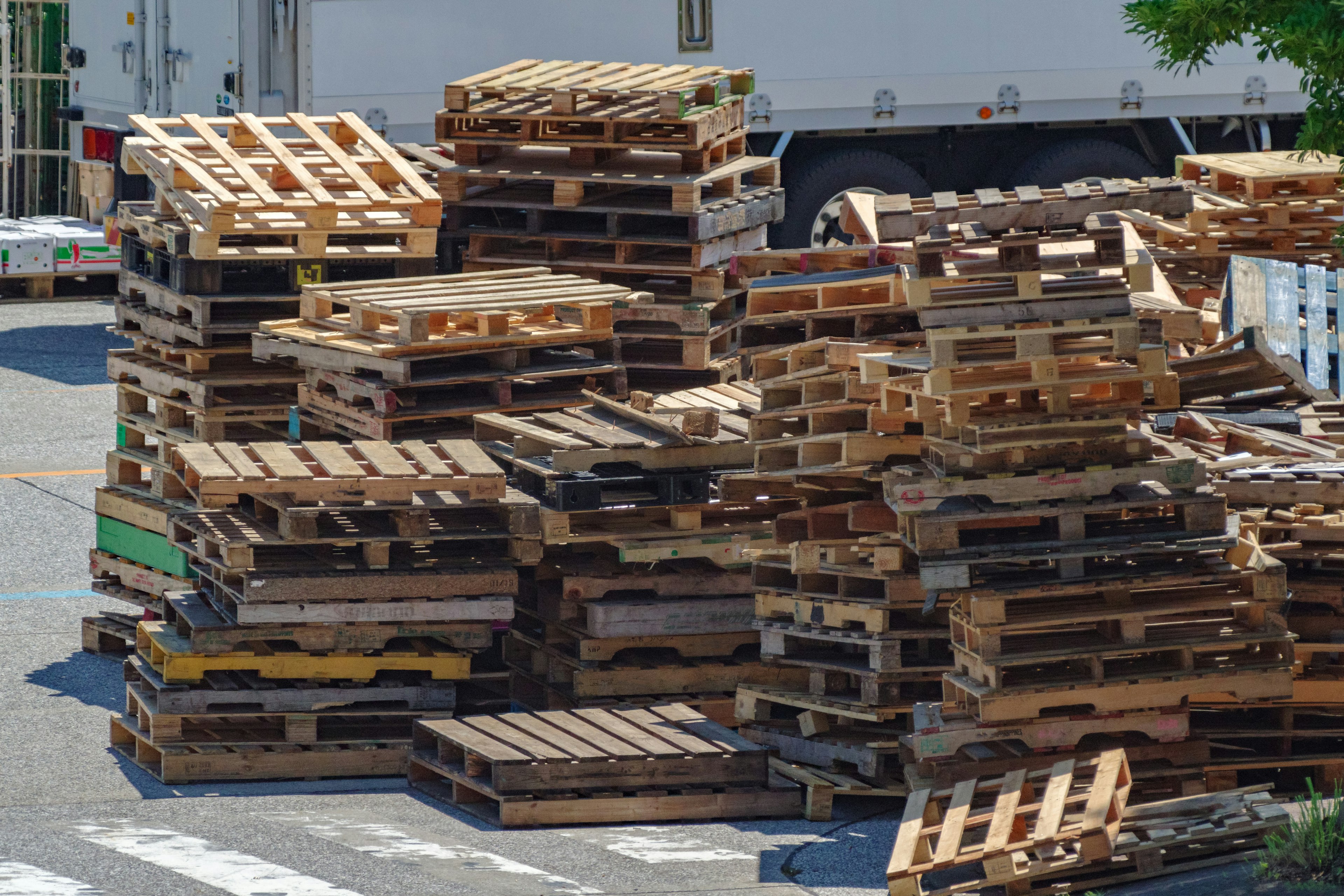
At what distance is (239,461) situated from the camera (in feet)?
27.6

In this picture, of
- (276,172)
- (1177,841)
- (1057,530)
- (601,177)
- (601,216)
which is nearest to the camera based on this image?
(1177,841)

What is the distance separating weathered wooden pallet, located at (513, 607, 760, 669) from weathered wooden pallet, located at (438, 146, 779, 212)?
279 centimetres

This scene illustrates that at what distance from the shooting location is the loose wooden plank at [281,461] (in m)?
8.14

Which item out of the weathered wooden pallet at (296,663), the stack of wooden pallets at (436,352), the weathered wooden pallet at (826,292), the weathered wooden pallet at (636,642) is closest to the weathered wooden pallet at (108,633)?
the stack of wooden pallets at (436,352)

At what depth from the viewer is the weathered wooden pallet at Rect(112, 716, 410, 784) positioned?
8062 mm

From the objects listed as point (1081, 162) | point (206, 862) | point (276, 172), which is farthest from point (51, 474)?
point (1081, 162)

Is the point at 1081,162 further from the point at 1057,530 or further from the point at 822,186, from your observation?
the point at 1057,530

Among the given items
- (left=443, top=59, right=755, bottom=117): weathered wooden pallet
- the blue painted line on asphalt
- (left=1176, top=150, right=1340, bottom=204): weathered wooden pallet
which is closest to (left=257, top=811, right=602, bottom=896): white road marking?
the blue painted line on asphalt

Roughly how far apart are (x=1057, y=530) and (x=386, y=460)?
2823 mm

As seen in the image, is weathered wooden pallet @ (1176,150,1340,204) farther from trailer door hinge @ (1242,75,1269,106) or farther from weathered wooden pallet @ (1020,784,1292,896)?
weathered wooden pallet @ (1020,784,1292,896)

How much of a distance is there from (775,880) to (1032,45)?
11.7 m

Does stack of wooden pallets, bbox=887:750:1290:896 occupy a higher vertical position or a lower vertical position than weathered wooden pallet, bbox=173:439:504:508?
lower

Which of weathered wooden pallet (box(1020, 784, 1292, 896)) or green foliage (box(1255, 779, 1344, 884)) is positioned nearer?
green foliage (box(1255, 779, 1344, 884))

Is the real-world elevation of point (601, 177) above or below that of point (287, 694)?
above
